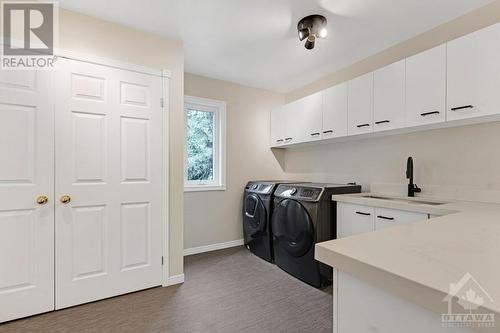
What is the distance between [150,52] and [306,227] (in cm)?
227

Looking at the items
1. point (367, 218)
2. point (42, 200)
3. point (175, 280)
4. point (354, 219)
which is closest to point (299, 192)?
point (354, 219)

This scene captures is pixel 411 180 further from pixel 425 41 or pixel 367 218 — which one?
pixel 425 41

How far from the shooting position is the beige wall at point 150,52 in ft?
6.64

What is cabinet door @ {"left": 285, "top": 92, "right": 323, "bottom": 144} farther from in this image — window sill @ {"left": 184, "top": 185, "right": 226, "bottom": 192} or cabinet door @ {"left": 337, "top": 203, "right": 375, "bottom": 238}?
window sill @ {"left": 184, "top": 185, "right": 226, "bottom": 192}

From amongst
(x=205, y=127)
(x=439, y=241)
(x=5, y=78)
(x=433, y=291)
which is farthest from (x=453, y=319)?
(x=205, y=127)

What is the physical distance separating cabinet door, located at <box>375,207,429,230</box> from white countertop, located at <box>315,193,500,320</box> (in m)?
0.83

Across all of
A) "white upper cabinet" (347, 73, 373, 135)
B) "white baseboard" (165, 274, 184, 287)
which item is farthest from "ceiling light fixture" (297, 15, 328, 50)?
"white baseboard" (165, 274, 184, 287)

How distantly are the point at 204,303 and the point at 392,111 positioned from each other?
2.38 m

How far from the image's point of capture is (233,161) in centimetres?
357

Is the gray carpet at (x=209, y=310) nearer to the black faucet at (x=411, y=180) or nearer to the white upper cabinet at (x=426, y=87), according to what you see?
the black faucet at (x=411, y=180)

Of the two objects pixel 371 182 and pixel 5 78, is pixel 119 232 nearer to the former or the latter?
pixel 5 78

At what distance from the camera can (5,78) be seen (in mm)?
1801

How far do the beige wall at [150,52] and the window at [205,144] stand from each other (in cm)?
85

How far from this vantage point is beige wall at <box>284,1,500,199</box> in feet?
6.44
